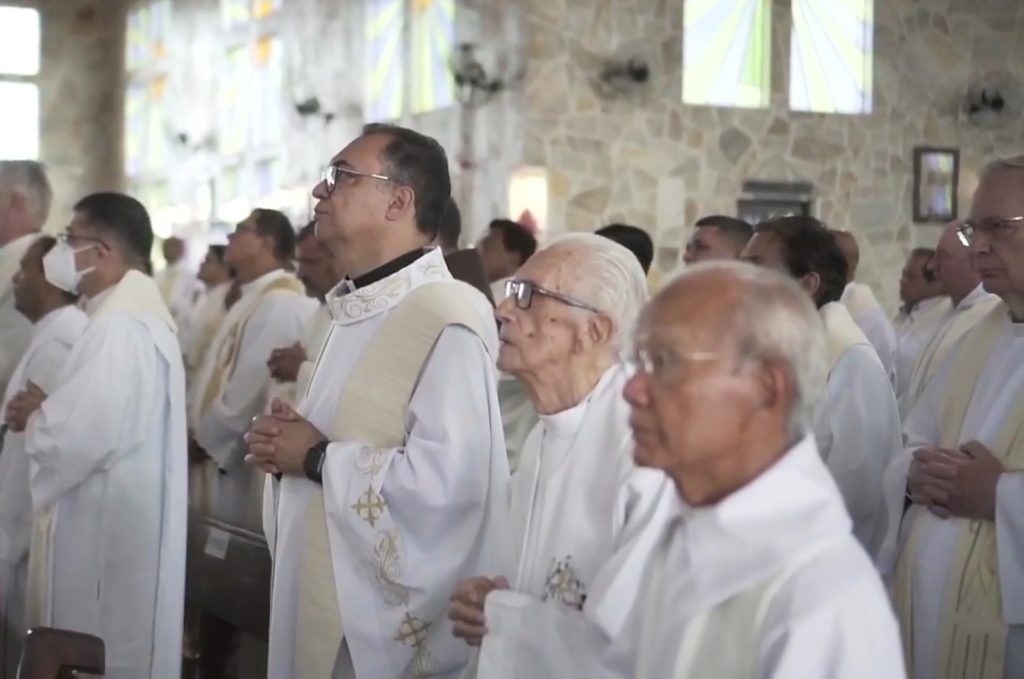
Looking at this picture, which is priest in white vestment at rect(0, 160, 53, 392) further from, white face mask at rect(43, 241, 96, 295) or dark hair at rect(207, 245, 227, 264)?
dark hair at rect(207, 245, 227, 264)

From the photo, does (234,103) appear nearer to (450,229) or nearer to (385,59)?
(385,59)

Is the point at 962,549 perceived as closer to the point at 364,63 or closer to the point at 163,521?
the point at 163,521

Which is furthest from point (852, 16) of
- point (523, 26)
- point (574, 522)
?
point (574, 522)

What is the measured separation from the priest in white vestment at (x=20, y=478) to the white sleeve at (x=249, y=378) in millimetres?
1301

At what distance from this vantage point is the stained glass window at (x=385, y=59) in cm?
1269

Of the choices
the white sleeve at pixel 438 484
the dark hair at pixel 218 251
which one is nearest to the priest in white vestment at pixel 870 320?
the white sleeve at pixel 438 484

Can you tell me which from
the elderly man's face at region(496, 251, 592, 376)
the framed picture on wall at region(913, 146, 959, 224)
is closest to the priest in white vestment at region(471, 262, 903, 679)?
the elderly man's face at region(496, 251, 592, 376)

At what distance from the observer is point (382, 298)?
3.65 meters

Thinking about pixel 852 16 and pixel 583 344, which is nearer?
pixel 583 344

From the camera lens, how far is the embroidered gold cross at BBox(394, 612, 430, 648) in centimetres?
347

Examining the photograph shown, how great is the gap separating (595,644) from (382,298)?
129cm

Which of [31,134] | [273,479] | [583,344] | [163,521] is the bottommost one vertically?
[163,521]

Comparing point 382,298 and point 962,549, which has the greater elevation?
point 382,298

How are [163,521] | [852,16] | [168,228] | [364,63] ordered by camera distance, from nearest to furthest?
[163,521] → [852,16] → [364,63] → [168,228]
